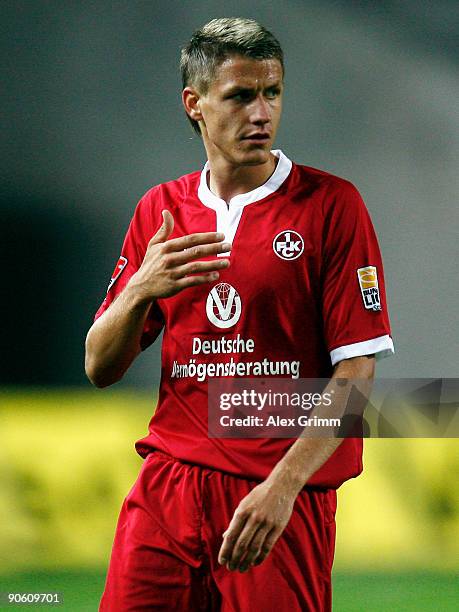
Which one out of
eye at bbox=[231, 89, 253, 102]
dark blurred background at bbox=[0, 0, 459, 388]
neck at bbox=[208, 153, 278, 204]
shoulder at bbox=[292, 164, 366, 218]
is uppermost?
dark blurred background at bbox=[0, 0, 459, 388]

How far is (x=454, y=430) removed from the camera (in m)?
3.79

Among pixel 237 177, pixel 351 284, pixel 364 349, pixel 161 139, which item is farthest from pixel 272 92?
pixel 161 139

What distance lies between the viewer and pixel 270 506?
167 cm

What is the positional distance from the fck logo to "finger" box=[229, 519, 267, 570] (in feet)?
1.66

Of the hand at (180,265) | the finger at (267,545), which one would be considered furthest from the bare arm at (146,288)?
the finger at (267,545)

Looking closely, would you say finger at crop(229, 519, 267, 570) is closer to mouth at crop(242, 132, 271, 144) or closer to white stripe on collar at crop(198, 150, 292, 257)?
white stripe on collar at crop(198, 150, 292, 257)

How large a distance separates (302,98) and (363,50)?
0.30 meters

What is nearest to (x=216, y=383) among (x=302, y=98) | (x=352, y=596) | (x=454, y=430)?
(x=352, y=596)

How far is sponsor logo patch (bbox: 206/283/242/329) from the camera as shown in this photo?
1900 mm

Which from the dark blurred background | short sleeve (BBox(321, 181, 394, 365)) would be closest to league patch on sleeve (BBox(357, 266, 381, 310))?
short sleeve (BBox(321, 181, 394, 365))

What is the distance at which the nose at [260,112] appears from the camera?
74.9 inches

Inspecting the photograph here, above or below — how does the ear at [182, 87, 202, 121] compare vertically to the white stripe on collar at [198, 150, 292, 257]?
above

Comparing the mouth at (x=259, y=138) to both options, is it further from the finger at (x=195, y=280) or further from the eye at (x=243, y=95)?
the finger at (x=195, y=280)

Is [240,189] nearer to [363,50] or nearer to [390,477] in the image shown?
[390,477]
